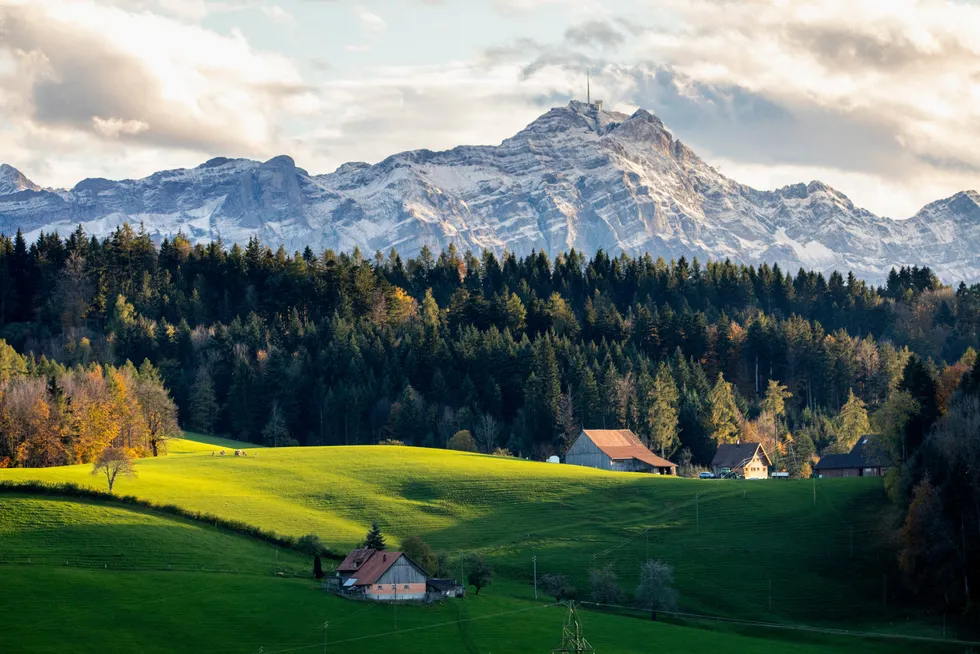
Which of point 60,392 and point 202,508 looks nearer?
point 202,508

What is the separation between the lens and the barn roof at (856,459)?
134500 mm

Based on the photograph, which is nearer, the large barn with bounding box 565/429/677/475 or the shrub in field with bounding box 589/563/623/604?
the shrub in field with bounding box 589/563/623/604

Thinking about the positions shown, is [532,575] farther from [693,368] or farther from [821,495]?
[693,368]

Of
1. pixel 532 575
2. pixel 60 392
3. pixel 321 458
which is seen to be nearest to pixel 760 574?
pixel 532 575

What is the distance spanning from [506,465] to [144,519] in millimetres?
45754

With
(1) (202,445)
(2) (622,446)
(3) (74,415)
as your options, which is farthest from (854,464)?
(3) (74,415)

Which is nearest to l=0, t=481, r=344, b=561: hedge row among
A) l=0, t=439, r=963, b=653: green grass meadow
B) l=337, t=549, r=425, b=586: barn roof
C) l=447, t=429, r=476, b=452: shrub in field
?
l=0, t=439, r=963, b=653: green grass meadow

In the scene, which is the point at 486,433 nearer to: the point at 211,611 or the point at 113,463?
the point at 113,463

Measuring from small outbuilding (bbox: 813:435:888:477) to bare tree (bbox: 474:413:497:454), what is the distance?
4139 centimetres

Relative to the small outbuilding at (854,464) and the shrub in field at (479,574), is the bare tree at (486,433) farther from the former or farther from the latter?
the shrub in field at (479,574)

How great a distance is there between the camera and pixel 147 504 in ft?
333

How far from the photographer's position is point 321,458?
440 feet

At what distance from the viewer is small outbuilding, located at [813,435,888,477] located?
135 meters

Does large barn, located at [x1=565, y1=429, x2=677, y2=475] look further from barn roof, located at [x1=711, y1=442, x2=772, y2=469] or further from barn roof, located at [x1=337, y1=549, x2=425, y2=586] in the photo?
barn roof, located at [x1=337, y1=549, x2=425, y2=586]
